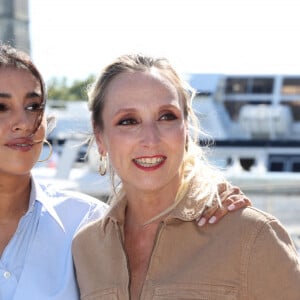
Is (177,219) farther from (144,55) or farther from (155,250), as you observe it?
(144,55)

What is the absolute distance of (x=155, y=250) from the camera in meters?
2.11

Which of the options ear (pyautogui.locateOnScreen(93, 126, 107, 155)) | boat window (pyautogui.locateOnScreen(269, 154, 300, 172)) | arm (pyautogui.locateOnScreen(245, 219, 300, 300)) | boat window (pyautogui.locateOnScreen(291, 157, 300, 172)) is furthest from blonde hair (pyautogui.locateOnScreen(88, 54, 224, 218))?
boat window (pyautogui.locateOnScreen(291, 157, 300, 172))

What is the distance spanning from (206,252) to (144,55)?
686 millimetres

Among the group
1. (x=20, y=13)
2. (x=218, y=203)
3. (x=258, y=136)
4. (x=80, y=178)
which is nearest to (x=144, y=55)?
(x=218, y=203)

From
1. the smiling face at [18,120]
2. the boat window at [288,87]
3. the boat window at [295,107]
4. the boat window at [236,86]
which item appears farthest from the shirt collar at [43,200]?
the boat window at [295,107]

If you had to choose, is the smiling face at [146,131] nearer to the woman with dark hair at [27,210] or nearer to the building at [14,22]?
the woman with dark hair at [27,210]

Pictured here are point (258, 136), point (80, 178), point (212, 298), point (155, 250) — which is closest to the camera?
point (212, 298)

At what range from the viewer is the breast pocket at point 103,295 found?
2.11 m

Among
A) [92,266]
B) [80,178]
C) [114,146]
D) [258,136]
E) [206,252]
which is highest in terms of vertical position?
[114,146]

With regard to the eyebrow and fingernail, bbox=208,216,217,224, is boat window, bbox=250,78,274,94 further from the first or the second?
fingernail, bbox=208,216,217,224

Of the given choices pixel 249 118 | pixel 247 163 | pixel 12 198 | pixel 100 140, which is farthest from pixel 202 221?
pixel 249 118

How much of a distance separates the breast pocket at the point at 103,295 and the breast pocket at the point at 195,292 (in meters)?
0.15

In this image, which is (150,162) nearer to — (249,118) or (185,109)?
(185,109)

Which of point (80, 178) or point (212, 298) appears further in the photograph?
point (80, 178)
